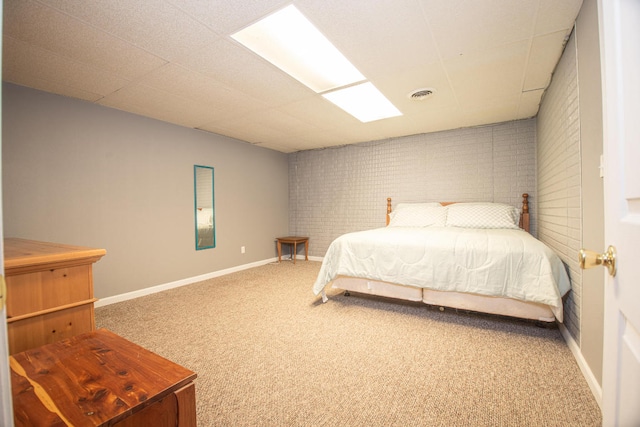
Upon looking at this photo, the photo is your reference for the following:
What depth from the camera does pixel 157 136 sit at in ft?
11.6

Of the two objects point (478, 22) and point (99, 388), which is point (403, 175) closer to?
point (478, 22)

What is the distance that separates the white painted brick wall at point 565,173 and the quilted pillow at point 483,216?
1.64 feet

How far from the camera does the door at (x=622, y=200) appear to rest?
63 cm

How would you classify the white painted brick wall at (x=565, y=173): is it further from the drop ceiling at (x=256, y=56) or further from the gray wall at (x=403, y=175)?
the gray wall at (x=403, y=175)

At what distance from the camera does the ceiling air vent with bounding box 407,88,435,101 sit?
2.85 metres

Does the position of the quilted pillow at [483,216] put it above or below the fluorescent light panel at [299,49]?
below

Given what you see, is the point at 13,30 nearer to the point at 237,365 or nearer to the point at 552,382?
the point at 237,365

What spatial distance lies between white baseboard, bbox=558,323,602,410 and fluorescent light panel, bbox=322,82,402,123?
249 centimetres

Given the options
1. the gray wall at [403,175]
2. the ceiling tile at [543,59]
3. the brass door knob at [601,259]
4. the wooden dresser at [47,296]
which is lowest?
the wooden dresser at [47,296]

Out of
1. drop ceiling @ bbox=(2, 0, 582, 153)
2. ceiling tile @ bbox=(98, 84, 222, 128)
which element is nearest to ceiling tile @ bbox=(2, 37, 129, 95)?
drop ceiling @ bbox=(2, 0, 582, 153)

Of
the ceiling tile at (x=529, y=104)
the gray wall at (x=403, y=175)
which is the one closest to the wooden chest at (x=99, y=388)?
the ceiling tile at (x=529, y=104)

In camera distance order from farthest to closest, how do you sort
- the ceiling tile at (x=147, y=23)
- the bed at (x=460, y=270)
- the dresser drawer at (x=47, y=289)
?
the bed at (x=460, y=270), the ceiling tile at (x=147, y=23), the dresser drawer at (x=47, y=289)

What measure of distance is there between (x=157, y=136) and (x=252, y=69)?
1826 millimetres

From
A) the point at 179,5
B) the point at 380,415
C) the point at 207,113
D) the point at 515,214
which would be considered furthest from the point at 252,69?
the point at 515,214
